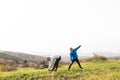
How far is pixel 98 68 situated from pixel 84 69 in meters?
1.29

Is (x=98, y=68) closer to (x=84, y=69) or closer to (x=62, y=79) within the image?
(x=84, y=69)

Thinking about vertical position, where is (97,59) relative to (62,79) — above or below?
above

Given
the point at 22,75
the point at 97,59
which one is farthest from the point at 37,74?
the point at 97,59

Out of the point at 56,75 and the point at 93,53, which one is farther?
the point at 93,53

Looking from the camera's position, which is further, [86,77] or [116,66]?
[116,66]

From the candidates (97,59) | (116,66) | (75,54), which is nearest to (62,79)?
(75,54)

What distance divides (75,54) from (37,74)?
3.37m

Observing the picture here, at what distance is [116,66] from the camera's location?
31.5 metres

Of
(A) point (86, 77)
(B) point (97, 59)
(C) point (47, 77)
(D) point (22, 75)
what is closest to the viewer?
(A) point (86, 77)

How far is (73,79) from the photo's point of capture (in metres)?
26.8

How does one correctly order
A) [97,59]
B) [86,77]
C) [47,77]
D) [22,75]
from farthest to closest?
1. [97,59]
2. [22,75]
3. [47,77]
4. [86,77]

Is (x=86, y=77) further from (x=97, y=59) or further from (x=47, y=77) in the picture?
(x=97, y=59)

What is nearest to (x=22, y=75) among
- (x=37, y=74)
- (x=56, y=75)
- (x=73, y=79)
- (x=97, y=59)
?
(x=37, y=74)

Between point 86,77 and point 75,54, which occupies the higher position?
point 75,54
